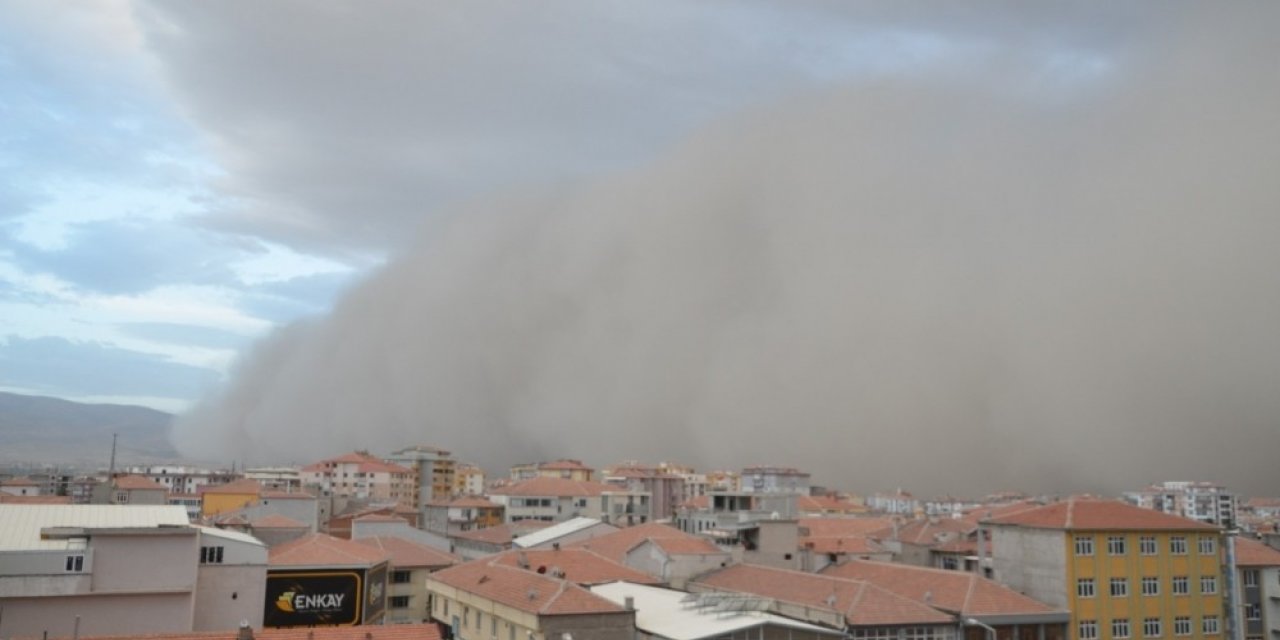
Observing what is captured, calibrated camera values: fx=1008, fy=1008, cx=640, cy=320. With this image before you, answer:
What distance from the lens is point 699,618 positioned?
2258 centimetres

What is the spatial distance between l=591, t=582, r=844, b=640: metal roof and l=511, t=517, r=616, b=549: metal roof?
46.6ft

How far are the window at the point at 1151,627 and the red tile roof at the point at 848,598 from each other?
8924 mm

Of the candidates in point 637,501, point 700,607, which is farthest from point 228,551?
point 637,501

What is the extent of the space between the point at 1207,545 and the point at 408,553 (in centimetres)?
2739

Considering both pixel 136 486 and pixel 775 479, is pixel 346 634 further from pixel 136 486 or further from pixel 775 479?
pixel 775 479

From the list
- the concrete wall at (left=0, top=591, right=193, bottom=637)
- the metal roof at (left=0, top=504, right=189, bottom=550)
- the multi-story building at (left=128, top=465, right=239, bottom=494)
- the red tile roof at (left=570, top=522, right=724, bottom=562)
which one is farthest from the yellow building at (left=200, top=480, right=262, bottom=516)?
the concrete wall at (left=0, top=591, right=193, bottom=637)

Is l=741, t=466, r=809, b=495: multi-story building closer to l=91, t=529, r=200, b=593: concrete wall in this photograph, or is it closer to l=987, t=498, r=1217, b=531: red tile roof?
l=987, t=498, r=1217, b=531: red tile roof

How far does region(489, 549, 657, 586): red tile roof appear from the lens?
97.5 ft

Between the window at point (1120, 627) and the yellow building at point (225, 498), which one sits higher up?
the yellow building at point (225, 498)

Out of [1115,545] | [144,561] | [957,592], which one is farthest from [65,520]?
[1115,545]

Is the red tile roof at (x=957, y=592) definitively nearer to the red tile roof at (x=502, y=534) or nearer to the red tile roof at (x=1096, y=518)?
the red tile roof at (x=1096, y=518)

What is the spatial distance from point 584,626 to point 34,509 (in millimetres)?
12607

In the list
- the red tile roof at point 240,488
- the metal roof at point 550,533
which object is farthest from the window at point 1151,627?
the red tile roof at point 240,488

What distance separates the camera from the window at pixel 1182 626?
105 ft
